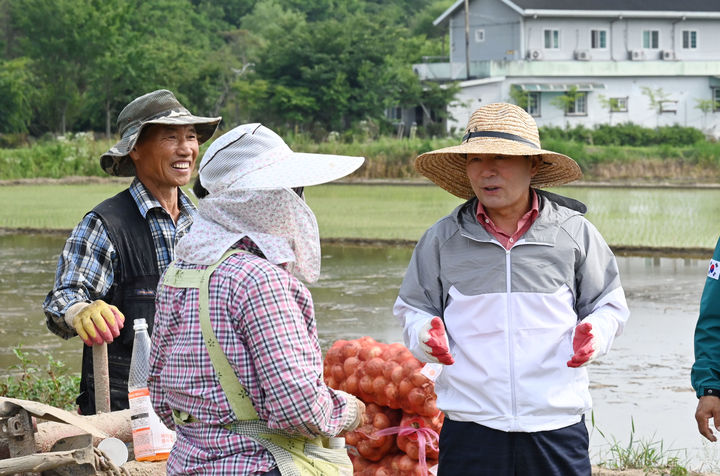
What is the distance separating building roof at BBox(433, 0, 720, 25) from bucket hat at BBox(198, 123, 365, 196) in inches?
1742

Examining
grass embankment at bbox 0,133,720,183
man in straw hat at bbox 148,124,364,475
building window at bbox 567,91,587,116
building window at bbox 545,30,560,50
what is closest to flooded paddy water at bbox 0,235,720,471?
man in straw hat at bbox 148,124,364,475

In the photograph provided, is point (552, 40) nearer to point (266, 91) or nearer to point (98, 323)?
point (266, 91)

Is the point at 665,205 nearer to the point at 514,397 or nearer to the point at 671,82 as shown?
the point at 514,397

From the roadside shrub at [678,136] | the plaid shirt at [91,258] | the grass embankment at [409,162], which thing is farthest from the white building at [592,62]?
the plaid shirt at [91,258]

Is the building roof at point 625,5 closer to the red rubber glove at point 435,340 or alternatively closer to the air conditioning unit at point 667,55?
the air conditioning unit at point 667,55

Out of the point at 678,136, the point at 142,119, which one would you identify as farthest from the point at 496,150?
the point at 678,136

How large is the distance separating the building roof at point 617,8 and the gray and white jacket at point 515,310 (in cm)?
4365

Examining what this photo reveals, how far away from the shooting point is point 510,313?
311cm

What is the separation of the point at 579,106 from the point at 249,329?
44702 millimetres

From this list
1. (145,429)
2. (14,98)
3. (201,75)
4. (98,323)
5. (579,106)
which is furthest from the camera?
(579,106)

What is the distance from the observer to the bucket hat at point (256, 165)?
256cm

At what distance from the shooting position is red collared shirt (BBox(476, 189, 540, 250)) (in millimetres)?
3244

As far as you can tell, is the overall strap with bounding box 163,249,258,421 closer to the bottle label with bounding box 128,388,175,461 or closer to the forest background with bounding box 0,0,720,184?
the bottle label with bounding box 128,388,175,461

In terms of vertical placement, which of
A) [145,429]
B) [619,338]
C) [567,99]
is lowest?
[619,338]
